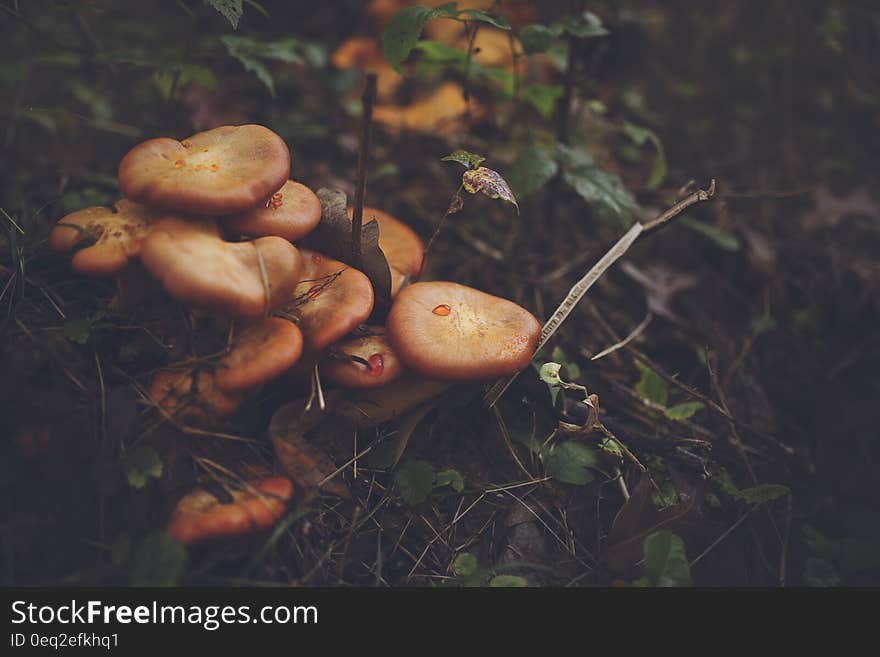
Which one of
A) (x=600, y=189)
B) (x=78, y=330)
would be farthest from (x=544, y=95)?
(x=78, y=330)

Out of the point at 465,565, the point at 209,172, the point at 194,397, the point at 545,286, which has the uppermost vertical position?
the point at 209,172

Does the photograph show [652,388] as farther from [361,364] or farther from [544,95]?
[544,95]

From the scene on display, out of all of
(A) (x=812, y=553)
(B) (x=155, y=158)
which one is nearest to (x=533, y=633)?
(A) (x=812, y=553)

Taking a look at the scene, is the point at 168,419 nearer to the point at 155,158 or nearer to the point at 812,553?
the point at 155,158

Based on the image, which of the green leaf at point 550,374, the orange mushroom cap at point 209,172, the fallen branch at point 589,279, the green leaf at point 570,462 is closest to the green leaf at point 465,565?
the green leaf at point 570,462

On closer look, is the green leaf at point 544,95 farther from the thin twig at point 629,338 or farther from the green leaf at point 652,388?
the green leaf at point 652,388
